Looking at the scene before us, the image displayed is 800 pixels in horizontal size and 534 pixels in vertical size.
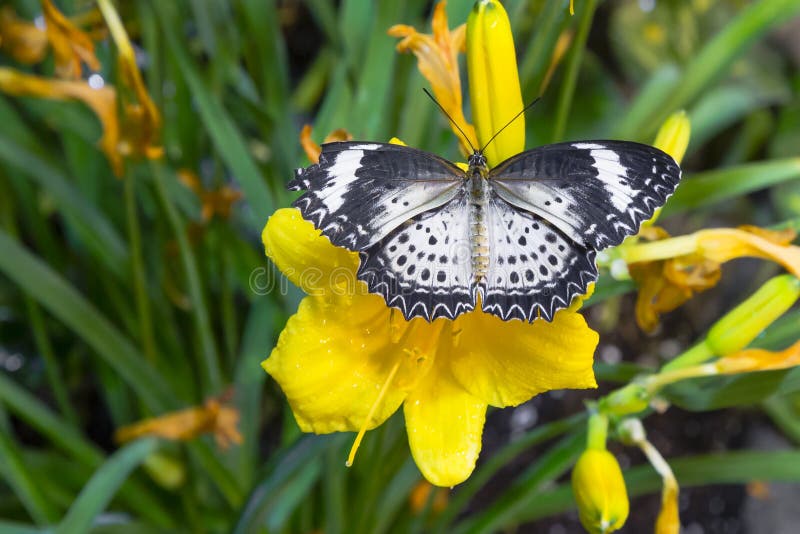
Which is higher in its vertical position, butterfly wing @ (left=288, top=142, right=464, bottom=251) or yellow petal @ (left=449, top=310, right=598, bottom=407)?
butterfly wing @ (left=288, top=142, right=464, bottom=251)

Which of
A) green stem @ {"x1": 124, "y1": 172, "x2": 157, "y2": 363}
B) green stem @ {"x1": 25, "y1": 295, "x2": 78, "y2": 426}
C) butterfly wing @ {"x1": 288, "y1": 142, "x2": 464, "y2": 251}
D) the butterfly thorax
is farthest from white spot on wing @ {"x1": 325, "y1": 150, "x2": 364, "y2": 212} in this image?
green stem @ {"x1": 25, "y1": 295, "x2": 78, "y2": 426}

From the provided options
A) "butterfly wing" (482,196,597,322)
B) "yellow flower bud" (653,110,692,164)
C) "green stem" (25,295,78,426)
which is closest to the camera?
"butterfly wing" (482,196,597,322)

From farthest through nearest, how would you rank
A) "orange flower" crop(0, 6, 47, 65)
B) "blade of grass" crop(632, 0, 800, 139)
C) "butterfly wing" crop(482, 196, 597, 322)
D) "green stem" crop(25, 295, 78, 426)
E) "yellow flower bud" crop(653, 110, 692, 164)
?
"green stem" crop(25, 295, 78, 426) → "orange flower" crop(0, 6, 47, 65) → "blade of grass" crop(632, 0, 800, 139) → "yellow flower bud" crop(653, 110, 692, 164) → "butterfly wing" crop(482, 196, 597, 322)

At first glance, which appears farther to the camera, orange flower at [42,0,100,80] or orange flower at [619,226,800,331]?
orange flower at [42,0,100,80]

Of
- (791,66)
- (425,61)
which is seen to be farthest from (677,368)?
(791,66)

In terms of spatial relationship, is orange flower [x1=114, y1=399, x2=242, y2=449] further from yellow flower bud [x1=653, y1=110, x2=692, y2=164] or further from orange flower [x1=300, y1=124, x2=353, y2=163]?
yellow flower bud [x1=653, y1=110, x2=692, y2=164]

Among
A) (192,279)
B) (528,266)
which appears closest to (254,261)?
(192,279)
